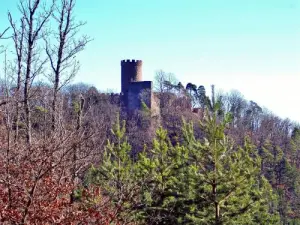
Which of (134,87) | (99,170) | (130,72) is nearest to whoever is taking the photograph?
(99,170)

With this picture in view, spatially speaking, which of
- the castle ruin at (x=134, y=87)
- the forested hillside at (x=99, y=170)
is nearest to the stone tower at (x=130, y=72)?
the castle ruin at (x=134, y=87)

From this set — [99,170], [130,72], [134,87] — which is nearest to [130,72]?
[130,72]

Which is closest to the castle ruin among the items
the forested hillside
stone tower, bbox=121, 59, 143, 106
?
stone tower, bbox=121, 59, 143, 106

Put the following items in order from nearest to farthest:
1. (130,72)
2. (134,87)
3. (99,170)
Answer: (99,170) < (134,87) < (130,72)

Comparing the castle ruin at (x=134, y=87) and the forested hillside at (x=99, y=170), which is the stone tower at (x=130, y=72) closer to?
the castle ruin at (x=134, y=87)

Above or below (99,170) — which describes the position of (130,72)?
above

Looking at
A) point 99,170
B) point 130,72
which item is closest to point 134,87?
point 130,72

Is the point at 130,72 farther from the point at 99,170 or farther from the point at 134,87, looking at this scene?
the point at 99,170

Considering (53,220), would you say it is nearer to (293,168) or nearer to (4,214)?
(4,214)

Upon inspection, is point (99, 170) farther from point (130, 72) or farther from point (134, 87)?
point (130, 72)

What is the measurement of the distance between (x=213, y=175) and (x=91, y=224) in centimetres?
474

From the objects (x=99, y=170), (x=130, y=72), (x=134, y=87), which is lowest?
(x=99, y=170)

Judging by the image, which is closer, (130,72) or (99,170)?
(99,170)

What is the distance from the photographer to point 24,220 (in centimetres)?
500
